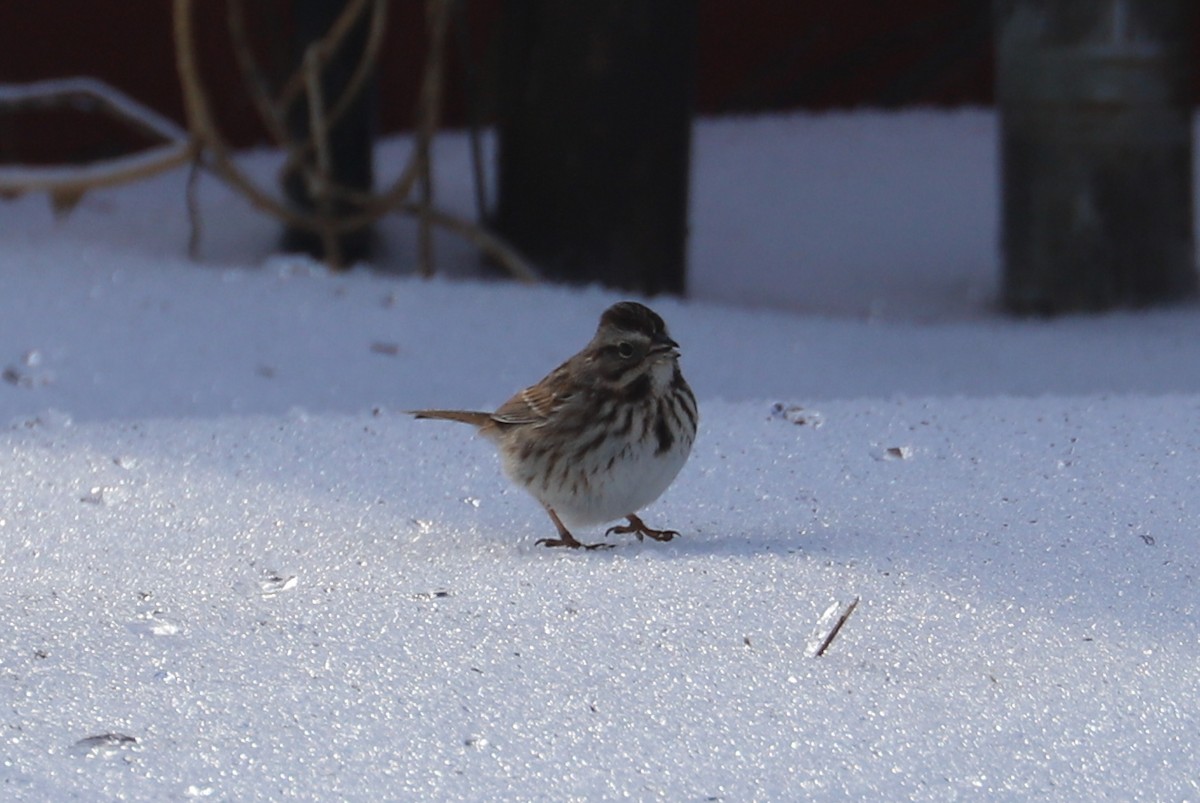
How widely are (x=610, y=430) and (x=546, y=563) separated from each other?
283 millimetres

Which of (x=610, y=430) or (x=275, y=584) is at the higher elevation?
(x=610, y=430)

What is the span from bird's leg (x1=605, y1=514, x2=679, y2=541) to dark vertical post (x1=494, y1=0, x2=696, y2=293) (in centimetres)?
323

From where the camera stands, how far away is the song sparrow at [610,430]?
317 centimetres

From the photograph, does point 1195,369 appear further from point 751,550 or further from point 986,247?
point 751,550

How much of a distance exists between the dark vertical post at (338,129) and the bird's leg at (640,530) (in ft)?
12.3

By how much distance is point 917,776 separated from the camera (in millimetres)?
2215

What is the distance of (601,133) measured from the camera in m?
6.62

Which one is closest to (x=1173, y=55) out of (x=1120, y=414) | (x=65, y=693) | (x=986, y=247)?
(x=986, y=247)

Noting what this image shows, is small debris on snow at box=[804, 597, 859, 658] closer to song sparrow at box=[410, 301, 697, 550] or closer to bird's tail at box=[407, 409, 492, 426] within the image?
song sparrow at box=[410, 301, 697, 550]

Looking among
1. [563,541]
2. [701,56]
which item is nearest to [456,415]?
[563,541]

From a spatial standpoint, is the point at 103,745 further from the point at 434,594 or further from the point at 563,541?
the point at 563,541

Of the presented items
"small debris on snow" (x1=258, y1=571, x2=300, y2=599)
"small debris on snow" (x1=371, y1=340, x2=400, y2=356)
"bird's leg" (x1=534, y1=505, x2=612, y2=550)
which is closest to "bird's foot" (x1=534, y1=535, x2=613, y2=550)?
"bird's leg" (x1=534, y1=505, x2=612, y2=550)

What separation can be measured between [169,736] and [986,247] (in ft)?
20.1

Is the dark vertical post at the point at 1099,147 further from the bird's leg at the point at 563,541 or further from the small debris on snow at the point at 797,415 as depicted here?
the bird's leg at the point at 563,541
